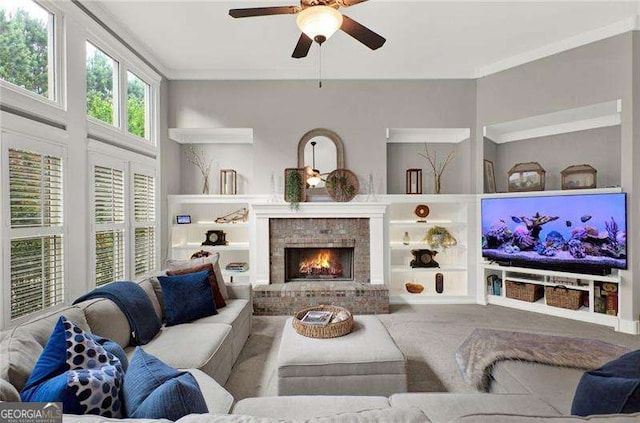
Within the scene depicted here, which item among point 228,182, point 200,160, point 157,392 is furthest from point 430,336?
point 200,160

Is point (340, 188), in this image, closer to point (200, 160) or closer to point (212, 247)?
point (212, 247)

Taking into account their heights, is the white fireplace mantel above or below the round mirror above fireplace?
below

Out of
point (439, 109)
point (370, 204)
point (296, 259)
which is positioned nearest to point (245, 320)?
point (296, 259)

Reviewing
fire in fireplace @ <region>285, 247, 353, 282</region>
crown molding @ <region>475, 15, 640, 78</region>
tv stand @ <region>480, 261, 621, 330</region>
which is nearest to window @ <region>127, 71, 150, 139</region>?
fire in fireplace @ <region>285, 247, 353, 282</region>

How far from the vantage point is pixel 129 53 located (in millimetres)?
3418

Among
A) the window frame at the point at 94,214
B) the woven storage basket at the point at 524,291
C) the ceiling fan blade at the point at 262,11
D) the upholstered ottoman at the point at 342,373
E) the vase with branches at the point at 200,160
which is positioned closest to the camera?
the upholstered ottoman at the point at 342,373

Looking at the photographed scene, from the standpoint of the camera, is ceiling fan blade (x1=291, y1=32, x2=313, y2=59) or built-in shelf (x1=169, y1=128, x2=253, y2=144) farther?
built-in shelf (x1=169, y1=128, x2=253, y2=144)

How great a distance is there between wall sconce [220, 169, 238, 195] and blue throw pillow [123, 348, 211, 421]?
3603mm

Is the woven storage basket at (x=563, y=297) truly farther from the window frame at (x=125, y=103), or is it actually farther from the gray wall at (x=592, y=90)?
the window frame at (x=125, y=103)

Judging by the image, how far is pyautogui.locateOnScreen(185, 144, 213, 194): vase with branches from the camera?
4.72 m

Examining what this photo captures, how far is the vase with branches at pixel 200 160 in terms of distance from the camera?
186 inches

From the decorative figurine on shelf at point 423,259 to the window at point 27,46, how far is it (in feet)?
14.4

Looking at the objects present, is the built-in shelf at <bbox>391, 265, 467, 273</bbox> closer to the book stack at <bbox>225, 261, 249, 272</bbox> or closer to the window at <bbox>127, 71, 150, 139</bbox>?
the book stack at <bbox>225, 261, 249, 272</bbox>

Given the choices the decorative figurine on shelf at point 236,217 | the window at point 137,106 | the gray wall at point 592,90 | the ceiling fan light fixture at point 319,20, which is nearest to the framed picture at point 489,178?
the gray wall at point 592,90
